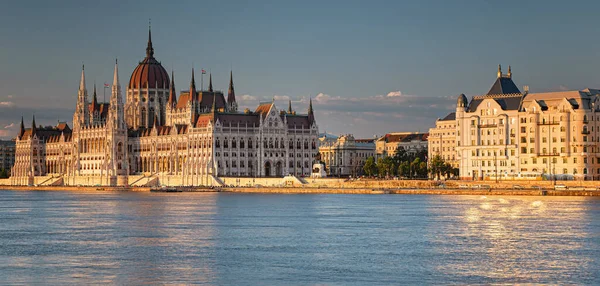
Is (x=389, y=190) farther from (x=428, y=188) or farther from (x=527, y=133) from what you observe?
(x=527, y=133)

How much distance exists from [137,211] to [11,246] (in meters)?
39.1

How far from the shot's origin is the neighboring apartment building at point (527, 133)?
13862 centimetres

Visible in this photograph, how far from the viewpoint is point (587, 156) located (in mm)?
138000

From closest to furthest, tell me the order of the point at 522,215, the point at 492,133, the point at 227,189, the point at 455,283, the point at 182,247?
the point at 455,283, the point at 182,247, the point at 522,215, the point at 492,133, the point at 227,189

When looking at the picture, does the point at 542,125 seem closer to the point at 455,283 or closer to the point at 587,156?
the point at 587,156

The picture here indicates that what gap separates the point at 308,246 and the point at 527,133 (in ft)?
290

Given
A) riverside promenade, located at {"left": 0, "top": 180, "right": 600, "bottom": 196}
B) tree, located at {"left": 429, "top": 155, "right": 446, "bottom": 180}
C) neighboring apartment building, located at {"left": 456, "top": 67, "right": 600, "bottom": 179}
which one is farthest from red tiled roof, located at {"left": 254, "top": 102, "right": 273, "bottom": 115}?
neighboring apartment building, located at {"left": 456, "top": 67, "right": 600, "bottom": 179}

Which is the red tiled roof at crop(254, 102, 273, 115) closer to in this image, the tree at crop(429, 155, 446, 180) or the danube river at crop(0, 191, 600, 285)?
the tree at crop(429, 155, 446, 180)

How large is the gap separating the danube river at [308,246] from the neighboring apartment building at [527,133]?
4046 centimetres

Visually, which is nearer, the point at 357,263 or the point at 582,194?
the point at 357,263

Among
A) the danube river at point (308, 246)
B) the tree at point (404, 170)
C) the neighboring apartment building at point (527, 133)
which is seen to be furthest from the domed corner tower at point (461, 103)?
the danube river at point (308, 246)

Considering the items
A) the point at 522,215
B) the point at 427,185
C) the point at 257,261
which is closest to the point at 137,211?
the point at 522,215

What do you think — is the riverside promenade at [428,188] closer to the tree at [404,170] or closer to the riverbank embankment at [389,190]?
the riverbank embankment at [389,190]

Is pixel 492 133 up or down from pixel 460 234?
up
